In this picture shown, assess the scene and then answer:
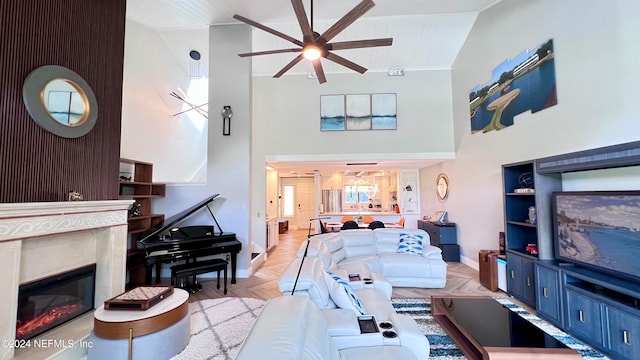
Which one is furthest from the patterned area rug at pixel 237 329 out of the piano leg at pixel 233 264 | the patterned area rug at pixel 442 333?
the piano leg at pixel 233 264

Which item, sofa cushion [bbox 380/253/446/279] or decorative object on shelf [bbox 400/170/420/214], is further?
decorative object on shelf [bbox 400/170/420/214]

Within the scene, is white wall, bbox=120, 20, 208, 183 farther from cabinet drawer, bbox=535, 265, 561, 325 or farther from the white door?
cabinet drawer, bbox=535, 265, 561, 325

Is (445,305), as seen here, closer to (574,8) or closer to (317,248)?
(317,248)

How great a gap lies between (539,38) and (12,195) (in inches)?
236

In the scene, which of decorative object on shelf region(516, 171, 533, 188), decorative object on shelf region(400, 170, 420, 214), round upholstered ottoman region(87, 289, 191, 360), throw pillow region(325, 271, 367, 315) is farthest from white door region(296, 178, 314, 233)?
throw pillow region(325, 271, 367, 315)

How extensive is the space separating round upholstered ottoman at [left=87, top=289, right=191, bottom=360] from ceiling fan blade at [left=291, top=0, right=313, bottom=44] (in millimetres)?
2918

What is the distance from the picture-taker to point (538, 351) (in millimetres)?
1827

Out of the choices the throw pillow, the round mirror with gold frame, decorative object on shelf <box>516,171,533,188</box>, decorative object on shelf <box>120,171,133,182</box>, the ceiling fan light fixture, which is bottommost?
the throw pillow

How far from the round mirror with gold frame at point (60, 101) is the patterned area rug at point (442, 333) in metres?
3.96

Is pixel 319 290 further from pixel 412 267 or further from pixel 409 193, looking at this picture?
pixel 409 193

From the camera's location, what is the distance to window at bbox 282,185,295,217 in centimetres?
1117

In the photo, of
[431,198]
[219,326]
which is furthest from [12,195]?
[431,198]

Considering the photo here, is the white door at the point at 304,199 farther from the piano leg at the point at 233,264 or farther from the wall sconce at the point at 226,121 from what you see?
the piano leg at the point at 233,264

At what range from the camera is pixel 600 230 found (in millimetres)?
2520
